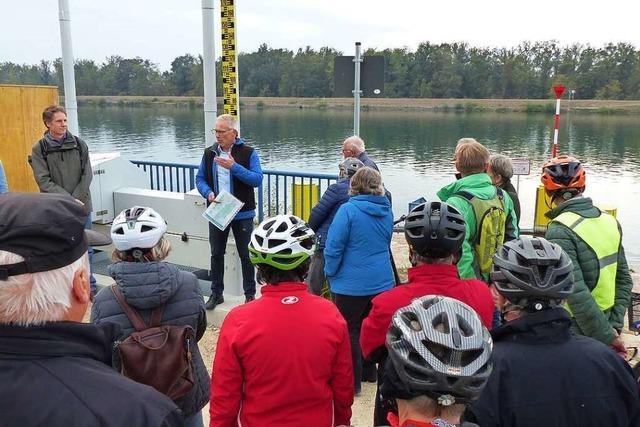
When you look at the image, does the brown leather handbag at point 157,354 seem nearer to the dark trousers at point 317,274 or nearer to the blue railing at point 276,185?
the dark trousers at point 317,274

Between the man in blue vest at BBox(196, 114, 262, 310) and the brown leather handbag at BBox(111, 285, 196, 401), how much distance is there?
2929mm

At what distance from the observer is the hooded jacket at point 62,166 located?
602cm

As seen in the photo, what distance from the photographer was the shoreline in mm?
72262

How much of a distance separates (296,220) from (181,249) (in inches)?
172

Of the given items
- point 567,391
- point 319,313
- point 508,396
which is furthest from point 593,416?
point 319,313

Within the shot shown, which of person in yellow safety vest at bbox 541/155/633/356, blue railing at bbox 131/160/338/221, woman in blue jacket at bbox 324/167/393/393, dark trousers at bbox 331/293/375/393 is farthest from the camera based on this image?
blue railing at bbox 131/160/338/221

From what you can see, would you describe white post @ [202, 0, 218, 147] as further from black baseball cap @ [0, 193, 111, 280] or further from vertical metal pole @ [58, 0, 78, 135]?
black baseball cap @ [0, 193, 111, 280]

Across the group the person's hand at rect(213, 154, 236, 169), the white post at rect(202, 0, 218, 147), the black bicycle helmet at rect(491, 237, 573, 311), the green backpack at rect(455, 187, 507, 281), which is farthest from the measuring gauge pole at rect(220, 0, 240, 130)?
the black bicycle helmet at rect(491, 237, 573, 311)

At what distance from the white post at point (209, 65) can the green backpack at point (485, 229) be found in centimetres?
346

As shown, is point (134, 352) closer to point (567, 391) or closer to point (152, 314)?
point (152, 314)

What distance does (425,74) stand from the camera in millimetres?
91000

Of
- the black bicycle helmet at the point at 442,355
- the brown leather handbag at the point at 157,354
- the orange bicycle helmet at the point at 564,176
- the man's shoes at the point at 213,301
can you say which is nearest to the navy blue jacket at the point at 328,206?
the man's shoes at the point at 213,301

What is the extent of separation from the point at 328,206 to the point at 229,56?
2.53 meters

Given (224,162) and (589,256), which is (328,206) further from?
(589,256)
